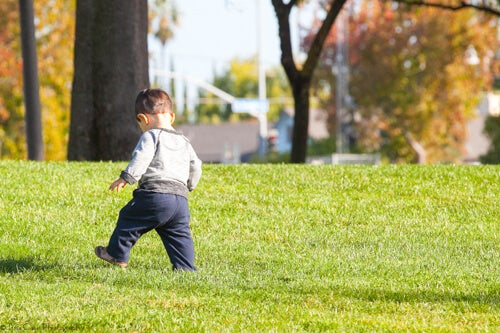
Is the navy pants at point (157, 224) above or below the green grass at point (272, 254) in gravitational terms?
above

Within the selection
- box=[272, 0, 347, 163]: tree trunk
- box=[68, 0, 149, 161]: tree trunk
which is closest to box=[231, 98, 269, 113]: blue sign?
box=[272, 0, 347, 163]: tree trunk

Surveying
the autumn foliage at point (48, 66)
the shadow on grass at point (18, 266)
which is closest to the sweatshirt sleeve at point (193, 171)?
the shadow on grass at point (18, 266)

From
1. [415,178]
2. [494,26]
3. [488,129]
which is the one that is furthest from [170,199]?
[494,26]

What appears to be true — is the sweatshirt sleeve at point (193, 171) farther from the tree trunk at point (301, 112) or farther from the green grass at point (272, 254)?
the tree trunk at point (301, 112)

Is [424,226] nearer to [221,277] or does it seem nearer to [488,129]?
[221,277]

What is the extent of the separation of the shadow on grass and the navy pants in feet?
2.43

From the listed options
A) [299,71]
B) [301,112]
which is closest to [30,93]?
[299,71]

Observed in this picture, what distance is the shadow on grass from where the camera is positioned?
8.84 m

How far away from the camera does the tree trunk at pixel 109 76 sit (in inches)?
635

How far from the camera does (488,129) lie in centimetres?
3697

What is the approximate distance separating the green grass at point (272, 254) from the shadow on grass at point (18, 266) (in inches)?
0.7

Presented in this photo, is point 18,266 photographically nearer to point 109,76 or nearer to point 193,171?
point 193,171

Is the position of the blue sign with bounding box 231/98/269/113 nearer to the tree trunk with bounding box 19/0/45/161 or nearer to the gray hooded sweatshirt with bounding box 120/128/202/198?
the tree trunk with bounding box 19/0/45/161

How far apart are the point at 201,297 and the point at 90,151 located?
9.16 m
